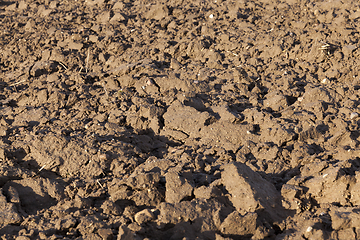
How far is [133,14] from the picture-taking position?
256 inches

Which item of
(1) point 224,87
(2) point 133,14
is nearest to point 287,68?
(1) point 224,87

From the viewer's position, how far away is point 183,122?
3.98m

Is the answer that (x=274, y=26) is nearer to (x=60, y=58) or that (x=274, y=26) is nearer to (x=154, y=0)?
(x=154, y=0)

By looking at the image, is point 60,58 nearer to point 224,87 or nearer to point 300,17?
point 224,87

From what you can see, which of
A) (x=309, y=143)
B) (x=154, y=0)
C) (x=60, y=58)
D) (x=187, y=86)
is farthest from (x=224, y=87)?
(x=154, y=0)

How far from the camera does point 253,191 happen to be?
115 inches

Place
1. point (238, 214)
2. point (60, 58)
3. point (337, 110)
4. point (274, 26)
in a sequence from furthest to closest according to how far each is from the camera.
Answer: point (274, 26)
point (60, 58)
point (337, 110)
point (238, 214)

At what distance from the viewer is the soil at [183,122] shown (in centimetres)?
282

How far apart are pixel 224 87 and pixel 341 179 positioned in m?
1.98

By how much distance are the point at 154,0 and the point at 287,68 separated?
3.33m

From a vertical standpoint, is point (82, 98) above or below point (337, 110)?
below

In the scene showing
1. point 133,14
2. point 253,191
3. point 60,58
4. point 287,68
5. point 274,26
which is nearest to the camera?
point 253,191

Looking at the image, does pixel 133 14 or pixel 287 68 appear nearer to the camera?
pixel 287 68

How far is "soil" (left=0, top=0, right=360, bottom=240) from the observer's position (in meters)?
2.82
